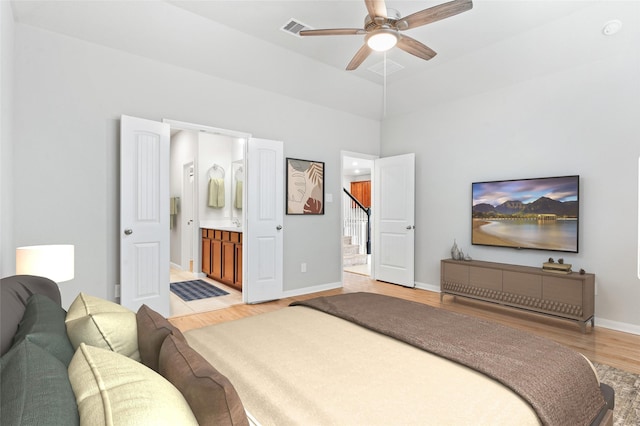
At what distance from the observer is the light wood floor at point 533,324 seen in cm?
283

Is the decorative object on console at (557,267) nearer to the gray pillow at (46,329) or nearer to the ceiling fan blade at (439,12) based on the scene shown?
the ceiling fan blade at (439,12)

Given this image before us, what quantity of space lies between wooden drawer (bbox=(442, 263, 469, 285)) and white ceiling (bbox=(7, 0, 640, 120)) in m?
2.35

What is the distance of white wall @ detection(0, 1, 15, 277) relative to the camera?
2.14 m

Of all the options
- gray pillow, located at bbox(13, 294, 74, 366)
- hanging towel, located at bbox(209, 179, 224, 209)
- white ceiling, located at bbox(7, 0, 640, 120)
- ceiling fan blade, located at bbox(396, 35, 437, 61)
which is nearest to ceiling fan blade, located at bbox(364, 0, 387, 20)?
ceiling fan blade, located at bbox(396, 35, 437, 61)

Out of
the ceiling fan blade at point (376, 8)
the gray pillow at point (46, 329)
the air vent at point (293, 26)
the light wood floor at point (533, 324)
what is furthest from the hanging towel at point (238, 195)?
the gray pillow at point (46, 329)

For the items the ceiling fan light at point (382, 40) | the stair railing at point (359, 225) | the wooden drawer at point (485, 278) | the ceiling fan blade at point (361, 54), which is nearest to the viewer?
the ceiling fan light at point (382, 40)

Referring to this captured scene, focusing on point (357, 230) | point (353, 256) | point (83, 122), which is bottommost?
point (353, 256)

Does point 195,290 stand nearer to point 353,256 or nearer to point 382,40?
point 353,256

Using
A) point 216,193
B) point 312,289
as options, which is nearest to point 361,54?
point 312,289

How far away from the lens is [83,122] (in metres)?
3.20

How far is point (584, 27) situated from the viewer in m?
3.28

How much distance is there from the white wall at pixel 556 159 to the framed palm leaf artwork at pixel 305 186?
5.14 ft

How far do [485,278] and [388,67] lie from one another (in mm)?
2933

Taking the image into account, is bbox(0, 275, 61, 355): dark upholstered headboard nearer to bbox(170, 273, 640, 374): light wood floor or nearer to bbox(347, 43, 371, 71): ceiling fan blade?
bbox(170, 273, 640, 374): light wood floor
